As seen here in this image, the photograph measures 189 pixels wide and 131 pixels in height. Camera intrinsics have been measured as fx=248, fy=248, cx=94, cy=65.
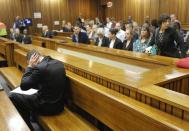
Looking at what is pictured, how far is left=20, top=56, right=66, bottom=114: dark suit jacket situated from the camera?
297cm

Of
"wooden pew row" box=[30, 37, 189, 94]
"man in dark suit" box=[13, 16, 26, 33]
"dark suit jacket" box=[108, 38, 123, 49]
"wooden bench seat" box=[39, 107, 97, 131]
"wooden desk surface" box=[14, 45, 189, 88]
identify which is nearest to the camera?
"wooden desk surface" box=[14, 45, 189, 88]

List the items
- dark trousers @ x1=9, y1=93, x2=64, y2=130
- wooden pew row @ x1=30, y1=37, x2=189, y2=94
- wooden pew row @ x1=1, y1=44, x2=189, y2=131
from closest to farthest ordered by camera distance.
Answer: wooden pew row @ x1=1, y1=44, x2=189, y2=131, wooden pew row @ x1=30, y1=37, x2=189, y2=94, dark trousers @ x1=9, y1=93, x2=64, y2=130

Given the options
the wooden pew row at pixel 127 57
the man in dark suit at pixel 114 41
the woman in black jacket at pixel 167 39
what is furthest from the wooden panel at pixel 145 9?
the woman in black jacket at pixel 167 39

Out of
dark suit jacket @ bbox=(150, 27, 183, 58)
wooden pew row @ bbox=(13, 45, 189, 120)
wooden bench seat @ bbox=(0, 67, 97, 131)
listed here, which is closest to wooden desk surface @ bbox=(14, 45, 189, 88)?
wooden pew row @ bbox=(13, 45, 189, 120)

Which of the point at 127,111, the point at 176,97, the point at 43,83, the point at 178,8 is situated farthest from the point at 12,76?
the point at 178,8

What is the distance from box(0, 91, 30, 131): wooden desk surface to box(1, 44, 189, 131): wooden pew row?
0.51 meters

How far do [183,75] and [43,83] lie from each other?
1614 millimetres

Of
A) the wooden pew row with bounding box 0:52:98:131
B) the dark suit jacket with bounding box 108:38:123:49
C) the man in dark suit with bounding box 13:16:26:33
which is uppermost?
the man in dark suit with bounding box 13:16:26:33

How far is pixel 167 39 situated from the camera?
12.6 ft

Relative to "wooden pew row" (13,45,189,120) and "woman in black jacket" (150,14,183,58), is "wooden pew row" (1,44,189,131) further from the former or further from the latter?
"woman in black jacket" (150,14,183,58)

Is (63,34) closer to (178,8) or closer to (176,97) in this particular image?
(178,8)

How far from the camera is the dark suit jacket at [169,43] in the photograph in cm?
381

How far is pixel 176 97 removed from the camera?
6.04 ft

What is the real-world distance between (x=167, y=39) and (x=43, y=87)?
2034 millimetres
